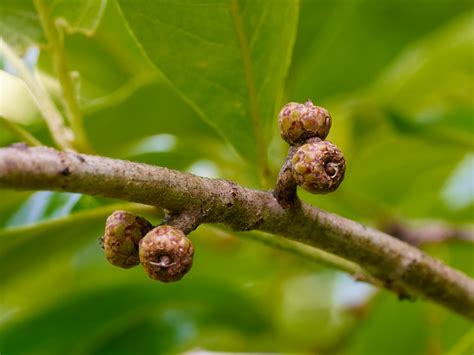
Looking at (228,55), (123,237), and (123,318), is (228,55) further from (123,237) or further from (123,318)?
(123,318)

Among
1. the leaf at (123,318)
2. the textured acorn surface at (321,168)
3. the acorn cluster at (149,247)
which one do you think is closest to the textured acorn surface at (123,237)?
the acorn cluster at (149,247)

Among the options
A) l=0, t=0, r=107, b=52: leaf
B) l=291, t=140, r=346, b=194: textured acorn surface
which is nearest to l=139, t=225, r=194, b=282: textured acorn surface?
l=291, t=140, r=346, b=194: textured acorn surface

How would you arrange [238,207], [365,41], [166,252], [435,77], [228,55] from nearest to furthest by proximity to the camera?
[166,252]
[238,207]
[228,55]
[435,77]
[365,41]

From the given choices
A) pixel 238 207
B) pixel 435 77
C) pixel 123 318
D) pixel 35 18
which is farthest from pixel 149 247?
pixel 435 77

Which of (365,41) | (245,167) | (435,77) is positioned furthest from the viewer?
(365,41)

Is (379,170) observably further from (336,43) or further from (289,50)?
(289,50)

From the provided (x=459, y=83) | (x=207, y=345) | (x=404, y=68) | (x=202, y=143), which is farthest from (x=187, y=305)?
(x=459, y=83)
